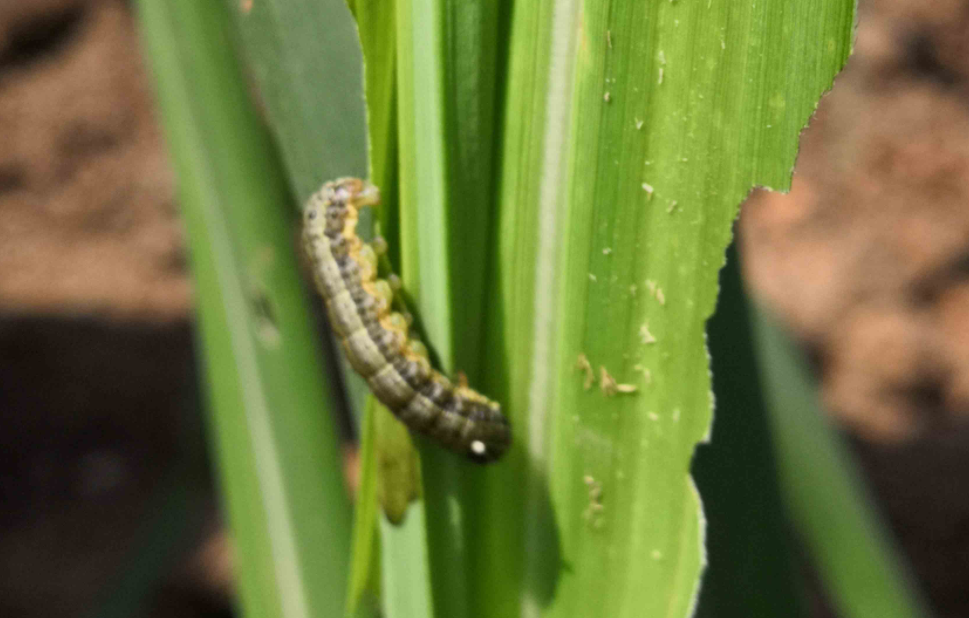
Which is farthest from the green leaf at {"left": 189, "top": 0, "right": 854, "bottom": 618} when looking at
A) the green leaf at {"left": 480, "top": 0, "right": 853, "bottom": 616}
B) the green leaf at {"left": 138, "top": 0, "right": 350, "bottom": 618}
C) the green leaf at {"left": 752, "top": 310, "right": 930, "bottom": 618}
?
the green leaf at {"left": 752, "top": 310, "right": 930, "bottom": 618}

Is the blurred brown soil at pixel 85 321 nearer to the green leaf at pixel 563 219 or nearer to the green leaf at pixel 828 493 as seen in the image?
the green leaf at pixel 828 493

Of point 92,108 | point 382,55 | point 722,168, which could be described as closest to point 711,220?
point 722,168

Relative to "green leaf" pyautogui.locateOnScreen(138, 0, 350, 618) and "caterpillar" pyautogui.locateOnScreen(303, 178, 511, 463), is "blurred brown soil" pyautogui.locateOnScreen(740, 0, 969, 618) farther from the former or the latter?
"caterpillar" pyautogui.locateOnScreen(303, 178, 511, 463)

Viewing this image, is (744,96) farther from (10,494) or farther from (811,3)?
(10,494)

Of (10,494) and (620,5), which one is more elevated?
(620,5)

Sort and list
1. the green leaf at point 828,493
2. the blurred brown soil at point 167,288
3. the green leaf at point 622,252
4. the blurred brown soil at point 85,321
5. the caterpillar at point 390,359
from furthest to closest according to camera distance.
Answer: the blurred brown soil at point 85,321
the blurred brown soil at point 167,288
the green leaf at point 828,493
the caterpillar at point 390,359
the green leaf at point 622,252

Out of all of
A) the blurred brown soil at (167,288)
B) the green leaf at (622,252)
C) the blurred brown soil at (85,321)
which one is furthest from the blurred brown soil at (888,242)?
the green leaf at (622,252)
